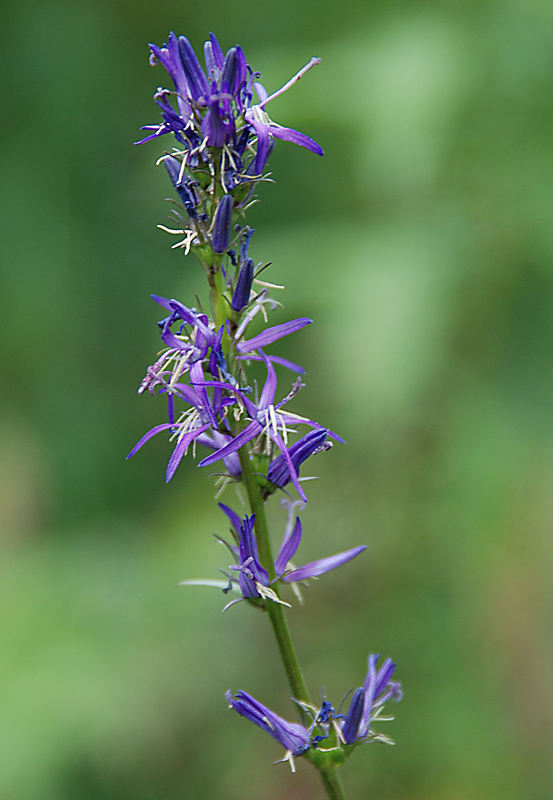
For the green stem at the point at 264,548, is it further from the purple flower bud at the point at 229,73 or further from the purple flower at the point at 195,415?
the purple flower bud at the point at 229,73

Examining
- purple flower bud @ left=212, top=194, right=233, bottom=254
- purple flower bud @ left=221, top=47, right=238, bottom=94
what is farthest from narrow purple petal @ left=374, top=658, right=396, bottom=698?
purple flower bud @ left=221, top=47, right=238, bottom=94

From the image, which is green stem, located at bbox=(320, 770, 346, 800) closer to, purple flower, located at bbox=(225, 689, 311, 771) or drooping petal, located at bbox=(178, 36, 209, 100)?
purple flower, located at bbox=(225, 689, 311, 771)

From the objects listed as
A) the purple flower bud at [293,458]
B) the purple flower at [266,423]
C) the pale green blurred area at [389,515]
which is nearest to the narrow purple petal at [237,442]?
the purple flower at [266,423]

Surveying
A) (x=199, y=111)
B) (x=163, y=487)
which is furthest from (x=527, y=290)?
(x=163, y=487)

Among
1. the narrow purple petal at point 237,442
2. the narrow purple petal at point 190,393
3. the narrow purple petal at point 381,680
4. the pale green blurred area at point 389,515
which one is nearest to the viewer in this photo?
the narrow purple petal at point 237,442

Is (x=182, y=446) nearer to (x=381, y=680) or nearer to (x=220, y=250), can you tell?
(x=220, y=250)
